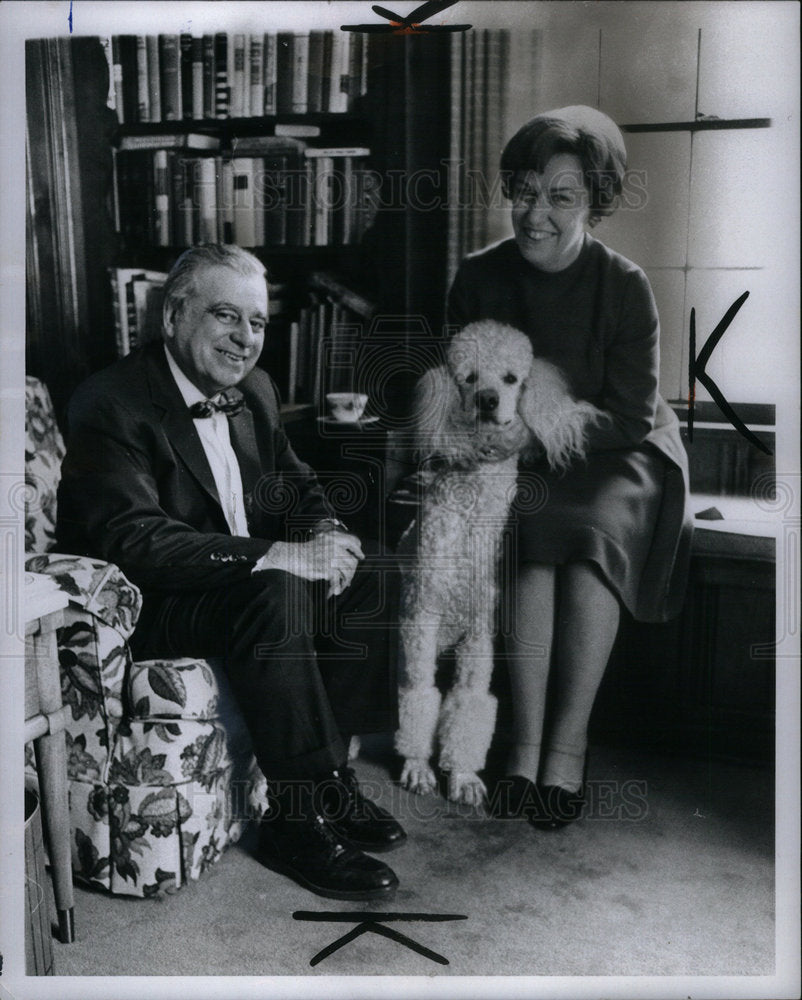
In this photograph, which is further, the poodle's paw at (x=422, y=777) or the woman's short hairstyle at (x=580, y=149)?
the poodle's paw at (x=422, y=777)

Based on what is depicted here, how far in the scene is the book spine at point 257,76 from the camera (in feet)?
6.60

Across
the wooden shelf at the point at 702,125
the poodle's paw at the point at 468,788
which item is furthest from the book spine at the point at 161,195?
the poodle's paw at the point at 468,788

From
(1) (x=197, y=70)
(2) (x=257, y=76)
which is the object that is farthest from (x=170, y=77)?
(2) (x=257, y=76)

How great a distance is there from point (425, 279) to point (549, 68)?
0.48 metres

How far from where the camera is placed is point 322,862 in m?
2.05

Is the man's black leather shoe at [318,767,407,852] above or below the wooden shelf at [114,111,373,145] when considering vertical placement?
below

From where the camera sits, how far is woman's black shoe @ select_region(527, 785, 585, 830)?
2072 millimetres

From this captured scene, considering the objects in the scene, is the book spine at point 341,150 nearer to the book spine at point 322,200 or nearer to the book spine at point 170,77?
the book spine at point 322,200

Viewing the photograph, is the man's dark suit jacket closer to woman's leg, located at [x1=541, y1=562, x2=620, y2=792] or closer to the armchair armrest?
the armchair armrest

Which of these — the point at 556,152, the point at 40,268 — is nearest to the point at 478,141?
the point at 556,152

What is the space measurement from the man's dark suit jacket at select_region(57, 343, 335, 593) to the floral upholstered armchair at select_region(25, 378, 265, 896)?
0.05 metres

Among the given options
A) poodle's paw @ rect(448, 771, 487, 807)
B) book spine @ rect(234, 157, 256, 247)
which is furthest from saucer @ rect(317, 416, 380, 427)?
poodle's paw @ rect(448, 771, 487, 807)

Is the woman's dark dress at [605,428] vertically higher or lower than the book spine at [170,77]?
lower

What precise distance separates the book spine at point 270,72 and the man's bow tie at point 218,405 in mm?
572
